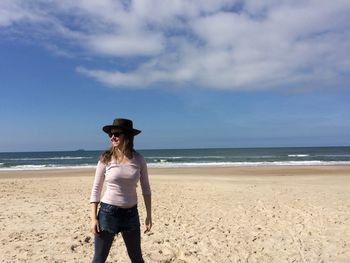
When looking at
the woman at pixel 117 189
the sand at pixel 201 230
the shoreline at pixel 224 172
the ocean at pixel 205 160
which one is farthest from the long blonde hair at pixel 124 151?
the ocean at pixel 205 160

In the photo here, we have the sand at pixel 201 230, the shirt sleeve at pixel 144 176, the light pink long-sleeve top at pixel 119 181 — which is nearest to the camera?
the light pink long-sleeve top at pixel 119 181

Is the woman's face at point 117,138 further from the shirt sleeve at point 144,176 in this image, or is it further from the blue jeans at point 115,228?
the blue jeans at point 115,228

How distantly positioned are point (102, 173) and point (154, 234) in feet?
11.7

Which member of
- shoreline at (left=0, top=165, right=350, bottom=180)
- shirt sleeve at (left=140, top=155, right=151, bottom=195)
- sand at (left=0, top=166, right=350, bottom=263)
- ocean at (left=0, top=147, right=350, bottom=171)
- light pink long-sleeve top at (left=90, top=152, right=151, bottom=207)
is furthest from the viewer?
ocean at (left=0, top=147, right=350, bottom=171)

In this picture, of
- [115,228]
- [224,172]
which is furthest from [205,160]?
[115,228]

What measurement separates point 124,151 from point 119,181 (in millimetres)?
248

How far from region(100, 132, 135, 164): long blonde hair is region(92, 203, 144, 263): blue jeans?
1.24 feet

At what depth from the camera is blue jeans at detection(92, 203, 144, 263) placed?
11.0ft

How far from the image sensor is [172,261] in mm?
5406

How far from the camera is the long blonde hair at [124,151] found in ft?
11.1

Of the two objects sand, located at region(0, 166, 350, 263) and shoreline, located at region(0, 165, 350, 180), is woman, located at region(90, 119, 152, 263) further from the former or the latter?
shoreline, located at region(0, 165, 350, 180)

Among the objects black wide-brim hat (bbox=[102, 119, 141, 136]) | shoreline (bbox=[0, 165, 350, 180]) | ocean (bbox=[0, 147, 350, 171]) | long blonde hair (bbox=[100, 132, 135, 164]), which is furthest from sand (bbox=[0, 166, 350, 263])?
ocean (bbox=[0, 147, 350, 171])

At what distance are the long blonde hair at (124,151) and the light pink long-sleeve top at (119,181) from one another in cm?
3

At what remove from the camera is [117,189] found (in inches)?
132
